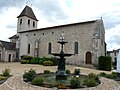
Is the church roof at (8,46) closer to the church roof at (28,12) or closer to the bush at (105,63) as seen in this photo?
the church roof at (28,12)

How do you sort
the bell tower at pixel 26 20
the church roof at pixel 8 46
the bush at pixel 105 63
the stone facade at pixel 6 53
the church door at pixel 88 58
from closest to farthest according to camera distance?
the bush at pixel 105 63 < the church door at pixel 88 58 < the stone facade at pixel 6 53 < the church roof at pixel 8 46 < the bell tower at pixel 26 20

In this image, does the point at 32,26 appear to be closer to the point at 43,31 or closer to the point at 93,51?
the point at 43,31

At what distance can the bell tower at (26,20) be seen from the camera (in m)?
43.1

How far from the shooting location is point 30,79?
11523mm

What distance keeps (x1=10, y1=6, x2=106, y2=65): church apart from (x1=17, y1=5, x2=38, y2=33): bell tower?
6163 mm

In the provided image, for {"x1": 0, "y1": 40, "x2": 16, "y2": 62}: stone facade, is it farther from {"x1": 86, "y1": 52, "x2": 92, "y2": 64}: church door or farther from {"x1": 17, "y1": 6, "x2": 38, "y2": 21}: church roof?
{"x1": 86, "y1": 52, "x2": 92, "y2": 64}: church door

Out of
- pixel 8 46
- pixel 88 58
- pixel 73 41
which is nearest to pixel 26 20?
pixel 8 46

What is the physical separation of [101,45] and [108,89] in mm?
20550

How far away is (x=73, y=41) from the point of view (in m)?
30.4

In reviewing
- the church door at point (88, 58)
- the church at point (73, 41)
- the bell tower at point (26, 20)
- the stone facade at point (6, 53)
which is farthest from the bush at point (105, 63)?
the bell tower at point (26, 20)

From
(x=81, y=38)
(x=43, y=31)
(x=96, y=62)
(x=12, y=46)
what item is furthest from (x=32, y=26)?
(x=96, y=62)

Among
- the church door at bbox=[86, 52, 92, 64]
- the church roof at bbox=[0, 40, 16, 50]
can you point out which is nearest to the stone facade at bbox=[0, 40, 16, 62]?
the church roof at bbox=[0, 40, 16, 50]

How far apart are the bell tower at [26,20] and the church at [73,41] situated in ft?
20.2

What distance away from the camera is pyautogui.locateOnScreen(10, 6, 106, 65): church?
28484 millimetres
